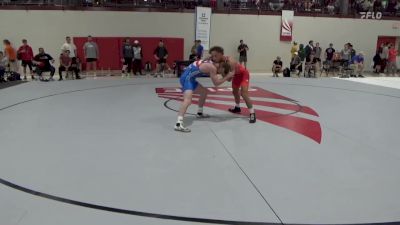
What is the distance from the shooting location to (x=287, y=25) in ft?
55.5

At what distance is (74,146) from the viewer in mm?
4988

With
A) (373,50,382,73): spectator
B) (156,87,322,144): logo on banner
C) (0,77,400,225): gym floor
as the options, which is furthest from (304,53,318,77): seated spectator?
(0,77,400,225): gym floor

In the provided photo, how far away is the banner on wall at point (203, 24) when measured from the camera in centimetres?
1569

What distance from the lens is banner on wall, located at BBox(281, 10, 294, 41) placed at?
16.8 m

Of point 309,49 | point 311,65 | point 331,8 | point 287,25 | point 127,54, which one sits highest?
point 331,8

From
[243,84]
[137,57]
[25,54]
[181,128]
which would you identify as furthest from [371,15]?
[181,128]

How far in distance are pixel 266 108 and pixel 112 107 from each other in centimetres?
307

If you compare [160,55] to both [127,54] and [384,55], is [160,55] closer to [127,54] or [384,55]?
[127,54]

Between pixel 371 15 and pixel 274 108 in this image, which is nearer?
pixel 274 108

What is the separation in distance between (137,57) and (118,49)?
1.44 metres

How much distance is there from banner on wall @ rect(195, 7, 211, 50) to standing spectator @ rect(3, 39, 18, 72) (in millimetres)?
6809

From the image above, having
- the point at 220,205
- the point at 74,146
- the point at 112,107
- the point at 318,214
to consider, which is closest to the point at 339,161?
the point at 318,214

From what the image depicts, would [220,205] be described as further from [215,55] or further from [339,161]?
[215,55]

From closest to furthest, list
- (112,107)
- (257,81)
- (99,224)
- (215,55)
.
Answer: (99,224)
(215,55)
(112,107)
(257,81)
